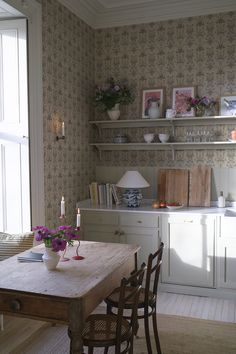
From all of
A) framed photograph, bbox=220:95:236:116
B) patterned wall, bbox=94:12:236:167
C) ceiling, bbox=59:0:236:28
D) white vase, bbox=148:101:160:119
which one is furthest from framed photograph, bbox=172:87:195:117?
ceiling, bbox=59:0:236:28

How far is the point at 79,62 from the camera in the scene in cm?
418

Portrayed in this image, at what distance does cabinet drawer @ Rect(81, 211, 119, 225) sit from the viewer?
3.99m

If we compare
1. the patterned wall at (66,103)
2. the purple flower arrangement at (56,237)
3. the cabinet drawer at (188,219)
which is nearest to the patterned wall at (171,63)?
the patterned wall at (66,103)

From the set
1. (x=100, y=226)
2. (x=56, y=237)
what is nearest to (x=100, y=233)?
(x=100, y=226)

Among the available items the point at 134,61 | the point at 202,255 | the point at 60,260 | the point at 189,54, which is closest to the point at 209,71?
the point at 189,54

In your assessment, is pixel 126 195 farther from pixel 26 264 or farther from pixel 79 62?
pixel 26 264

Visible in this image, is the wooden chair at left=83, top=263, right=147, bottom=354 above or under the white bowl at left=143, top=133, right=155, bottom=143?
under

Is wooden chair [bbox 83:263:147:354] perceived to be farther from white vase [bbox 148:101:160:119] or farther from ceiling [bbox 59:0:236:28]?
ceiling [bbox 59:0:236:28]

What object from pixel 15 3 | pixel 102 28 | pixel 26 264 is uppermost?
pixel 102 28

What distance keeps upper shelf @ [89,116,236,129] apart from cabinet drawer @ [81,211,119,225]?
1095mm

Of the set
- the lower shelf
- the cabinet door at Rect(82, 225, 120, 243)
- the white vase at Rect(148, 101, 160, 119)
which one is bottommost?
the cabinet door at Rect(82, 225, 120, 243)

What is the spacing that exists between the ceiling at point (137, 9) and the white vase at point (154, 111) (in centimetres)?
97

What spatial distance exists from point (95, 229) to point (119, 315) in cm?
212

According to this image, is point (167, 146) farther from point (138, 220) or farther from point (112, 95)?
point (138, 220)
